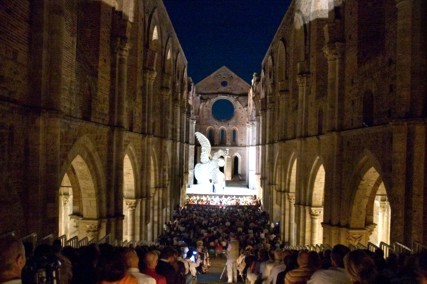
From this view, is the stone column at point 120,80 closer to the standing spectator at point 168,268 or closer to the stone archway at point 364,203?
the stone archway at point 364,203

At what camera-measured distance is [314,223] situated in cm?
1905

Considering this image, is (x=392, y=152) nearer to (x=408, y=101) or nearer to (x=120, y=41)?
(x=408, y=101)

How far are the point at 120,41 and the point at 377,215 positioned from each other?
45.1ft

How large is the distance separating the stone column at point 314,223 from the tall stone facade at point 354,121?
5 centimetres

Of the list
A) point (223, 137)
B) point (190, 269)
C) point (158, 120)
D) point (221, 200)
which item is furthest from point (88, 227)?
point (223, 137)

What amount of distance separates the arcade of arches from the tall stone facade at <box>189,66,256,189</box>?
2749 centimetres

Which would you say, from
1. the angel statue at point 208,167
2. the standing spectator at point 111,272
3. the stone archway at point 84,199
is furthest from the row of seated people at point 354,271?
the angel statue at point 208,167

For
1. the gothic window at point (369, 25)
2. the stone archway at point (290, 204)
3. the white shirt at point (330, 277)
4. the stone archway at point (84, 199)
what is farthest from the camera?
the stone archway at point (290, 204)

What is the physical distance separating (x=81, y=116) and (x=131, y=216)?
7957 mm

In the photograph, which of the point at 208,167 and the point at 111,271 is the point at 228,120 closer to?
the point at 208,167

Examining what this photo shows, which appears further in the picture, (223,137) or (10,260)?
(223,137)

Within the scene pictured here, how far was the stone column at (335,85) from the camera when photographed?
1500 cm

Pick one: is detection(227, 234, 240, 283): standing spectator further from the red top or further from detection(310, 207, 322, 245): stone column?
the red top

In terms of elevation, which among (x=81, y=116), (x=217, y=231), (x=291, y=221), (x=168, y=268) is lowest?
(x=217, y=231)
